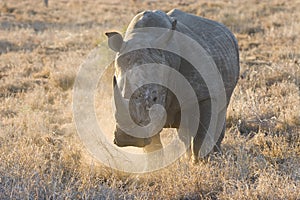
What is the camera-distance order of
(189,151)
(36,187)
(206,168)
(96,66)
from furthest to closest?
(96,66), (189,151), (206,168), (36,187)

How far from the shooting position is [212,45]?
189 inches

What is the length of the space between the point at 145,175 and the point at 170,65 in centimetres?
114

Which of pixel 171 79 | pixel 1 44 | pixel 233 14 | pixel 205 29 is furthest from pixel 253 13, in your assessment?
pixel 171 79

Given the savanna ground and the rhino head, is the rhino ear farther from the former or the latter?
the savanna ground

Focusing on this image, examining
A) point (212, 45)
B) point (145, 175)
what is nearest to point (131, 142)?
point (145, 175)

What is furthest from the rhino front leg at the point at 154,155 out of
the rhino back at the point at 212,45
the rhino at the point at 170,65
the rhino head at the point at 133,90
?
the rhino head at the point at 133,90

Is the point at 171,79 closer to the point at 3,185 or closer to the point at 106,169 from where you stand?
the point at 106,169

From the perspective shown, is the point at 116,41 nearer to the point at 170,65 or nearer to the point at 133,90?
the point at 170,65

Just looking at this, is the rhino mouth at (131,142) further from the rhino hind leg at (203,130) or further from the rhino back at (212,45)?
the rhino hind leg at (203,130)

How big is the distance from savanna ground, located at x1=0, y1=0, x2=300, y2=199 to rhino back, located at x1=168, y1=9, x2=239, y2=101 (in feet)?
2.41

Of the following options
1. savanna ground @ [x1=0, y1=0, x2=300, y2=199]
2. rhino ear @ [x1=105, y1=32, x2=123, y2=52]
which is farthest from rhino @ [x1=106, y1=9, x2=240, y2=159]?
savanna ground @ [x1=0, y1=0, x2=300, y2=199]

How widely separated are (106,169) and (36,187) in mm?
936

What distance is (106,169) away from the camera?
14.8 ft

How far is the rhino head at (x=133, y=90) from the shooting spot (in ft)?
10.9
